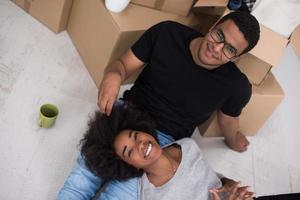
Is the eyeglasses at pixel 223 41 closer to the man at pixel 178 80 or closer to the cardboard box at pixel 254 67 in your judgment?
the man at pixel 178 80

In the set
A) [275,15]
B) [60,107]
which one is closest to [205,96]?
[275,15]

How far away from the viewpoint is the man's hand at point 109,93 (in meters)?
1.65

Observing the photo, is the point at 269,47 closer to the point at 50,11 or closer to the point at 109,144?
the point at 109,144

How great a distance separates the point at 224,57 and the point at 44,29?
1.33m

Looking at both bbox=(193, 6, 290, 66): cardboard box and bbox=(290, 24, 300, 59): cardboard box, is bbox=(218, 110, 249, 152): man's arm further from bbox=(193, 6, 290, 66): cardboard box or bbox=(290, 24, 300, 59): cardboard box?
bbox=(290, 24, 300, 59): cardboard box

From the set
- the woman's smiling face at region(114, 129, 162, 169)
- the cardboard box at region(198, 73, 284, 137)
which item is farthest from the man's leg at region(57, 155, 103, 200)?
the cardboard box at region(198, 73, 284, 137)

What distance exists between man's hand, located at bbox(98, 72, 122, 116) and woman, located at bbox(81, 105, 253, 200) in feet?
0.16

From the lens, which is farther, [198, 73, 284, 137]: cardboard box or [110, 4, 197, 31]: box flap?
[198, 73, 284, 137]: cardboard box

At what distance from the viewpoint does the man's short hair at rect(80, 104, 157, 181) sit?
1628 mm

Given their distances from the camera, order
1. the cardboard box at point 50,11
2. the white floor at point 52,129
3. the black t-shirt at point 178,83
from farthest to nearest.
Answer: the cardboard box at point 50,11 < the white floor at point 52,129 < the black t-shirt at point 178,83

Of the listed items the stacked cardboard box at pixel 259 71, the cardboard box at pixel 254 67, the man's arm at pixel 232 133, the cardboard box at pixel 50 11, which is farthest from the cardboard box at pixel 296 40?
the cardboard box at pixel 50 11

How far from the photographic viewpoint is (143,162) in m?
1.57

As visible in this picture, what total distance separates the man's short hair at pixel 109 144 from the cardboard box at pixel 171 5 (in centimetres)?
78

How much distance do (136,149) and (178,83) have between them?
0.41m
